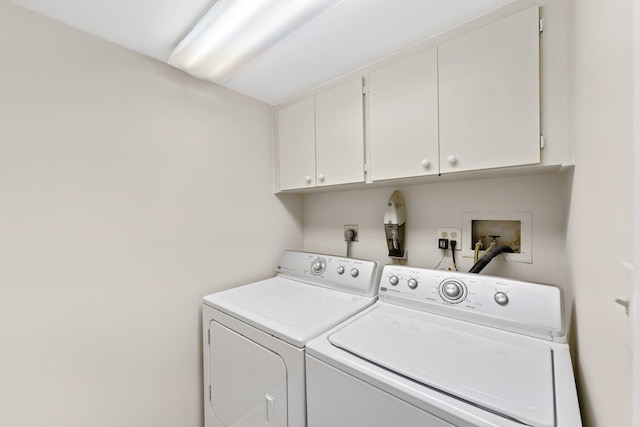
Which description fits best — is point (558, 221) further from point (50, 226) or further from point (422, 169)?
point (50, 226)

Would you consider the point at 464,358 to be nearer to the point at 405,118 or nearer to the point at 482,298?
the point at 482,298

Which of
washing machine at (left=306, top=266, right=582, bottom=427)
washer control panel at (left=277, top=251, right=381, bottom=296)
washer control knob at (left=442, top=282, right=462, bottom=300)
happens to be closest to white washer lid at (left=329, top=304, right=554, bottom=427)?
washing machine at (left=306, top=266, right=582, bottom=427)

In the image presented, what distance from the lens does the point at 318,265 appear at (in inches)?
64.9

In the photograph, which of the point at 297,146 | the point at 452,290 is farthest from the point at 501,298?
the point at 297,146

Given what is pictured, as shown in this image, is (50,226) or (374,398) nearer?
(374,398)

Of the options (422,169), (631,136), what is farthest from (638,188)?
(422,169)

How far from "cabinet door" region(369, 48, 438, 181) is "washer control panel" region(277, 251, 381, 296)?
0.53 m

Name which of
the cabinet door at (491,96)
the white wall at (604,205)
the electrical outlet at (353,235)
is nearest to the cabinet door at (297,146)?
the electrical outlet at (353,235)

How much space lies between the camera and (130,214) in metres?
1.24

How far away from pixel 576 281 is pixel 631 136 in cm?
68

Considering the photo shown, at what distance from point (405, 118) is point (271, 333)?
1.18 m

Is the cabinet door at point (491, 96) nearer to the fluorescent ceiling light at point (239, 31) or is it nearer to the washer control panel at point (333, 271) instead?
the fluorescent ceiling light at point (239, 31)

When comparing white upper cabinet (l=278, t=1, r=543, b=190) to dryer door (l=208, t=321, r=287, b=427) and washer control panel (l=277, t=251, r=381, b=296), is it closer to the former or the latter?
washer control panel (l=277, t=251, r=381, b=296)

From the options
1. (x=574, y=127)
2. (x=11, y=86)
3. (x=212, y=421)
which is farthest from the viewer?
(x=212, y=421)
